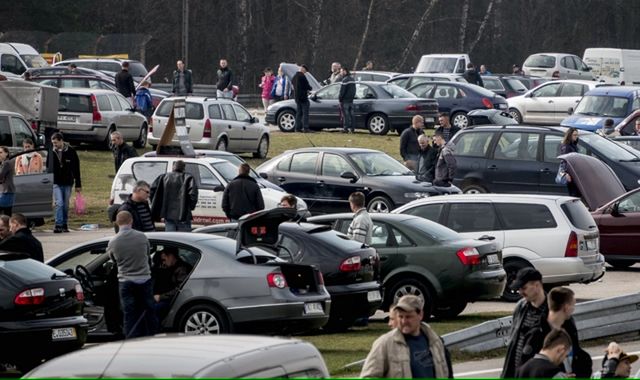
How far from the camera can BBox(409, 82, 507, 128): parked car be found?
42.1 metres

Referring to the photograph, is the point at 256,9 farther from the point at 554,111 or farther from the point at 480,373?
the point at 480,373

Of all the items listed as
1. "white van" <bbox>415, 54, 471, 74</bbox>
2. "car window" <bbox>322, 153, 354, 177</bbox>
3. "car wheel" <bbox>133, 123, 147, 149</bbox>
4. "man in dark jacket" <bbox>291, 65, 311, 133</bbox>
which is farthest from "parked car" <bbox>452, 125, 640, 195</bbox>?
"white van" <bbox>415, 54, 471, 74</bbox>

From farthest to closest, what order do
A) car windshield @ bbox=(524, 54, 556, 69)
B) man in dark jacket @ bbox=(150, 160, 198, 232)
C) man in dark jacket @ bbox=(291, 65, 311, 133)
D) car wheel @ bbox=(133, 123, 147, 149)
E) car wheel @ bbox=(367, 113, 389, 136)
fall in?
Answer: 1. car windshield @ bbox=(524, 54, 556, 69)
2. car wheel @ bbox=(367, 113, 389, 136)
3. man in dark jacket @ bbox=(291, 65, 311, 133)
4. car wheel @ bbox=(133, 123, 147, 149)
5. man in dark jacket @ bbox=(150, 160, 198, 232)

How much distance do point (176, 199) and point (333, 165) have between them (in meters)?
6.14

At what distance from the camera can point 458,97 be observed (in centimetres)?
4275

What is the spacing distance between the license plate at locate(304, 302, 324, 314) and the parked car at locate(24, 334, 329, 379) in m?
7.22

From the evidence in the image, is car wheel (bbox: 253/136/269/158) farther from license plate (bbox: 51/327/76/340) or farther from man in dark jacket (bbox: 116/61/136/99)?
license plate (bbox: 51/327/76/340)

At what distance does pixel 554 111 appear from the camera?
44000mm

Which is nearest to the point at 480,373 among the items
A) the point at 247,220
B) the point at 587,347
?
the point at 587,347

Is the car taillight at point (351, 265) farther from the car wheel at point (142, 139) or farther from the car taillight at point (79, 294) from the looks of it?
the car wheel at point (142, 139)

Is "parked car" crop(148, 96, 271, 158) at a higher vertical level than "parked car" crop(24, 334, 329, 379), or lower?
lower

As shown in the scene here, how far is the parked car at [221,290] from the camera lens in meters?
14.5

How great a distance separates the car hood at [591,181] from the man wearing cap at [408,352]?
1611 centimetres

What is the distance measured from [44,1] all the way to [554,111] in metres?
34.2
